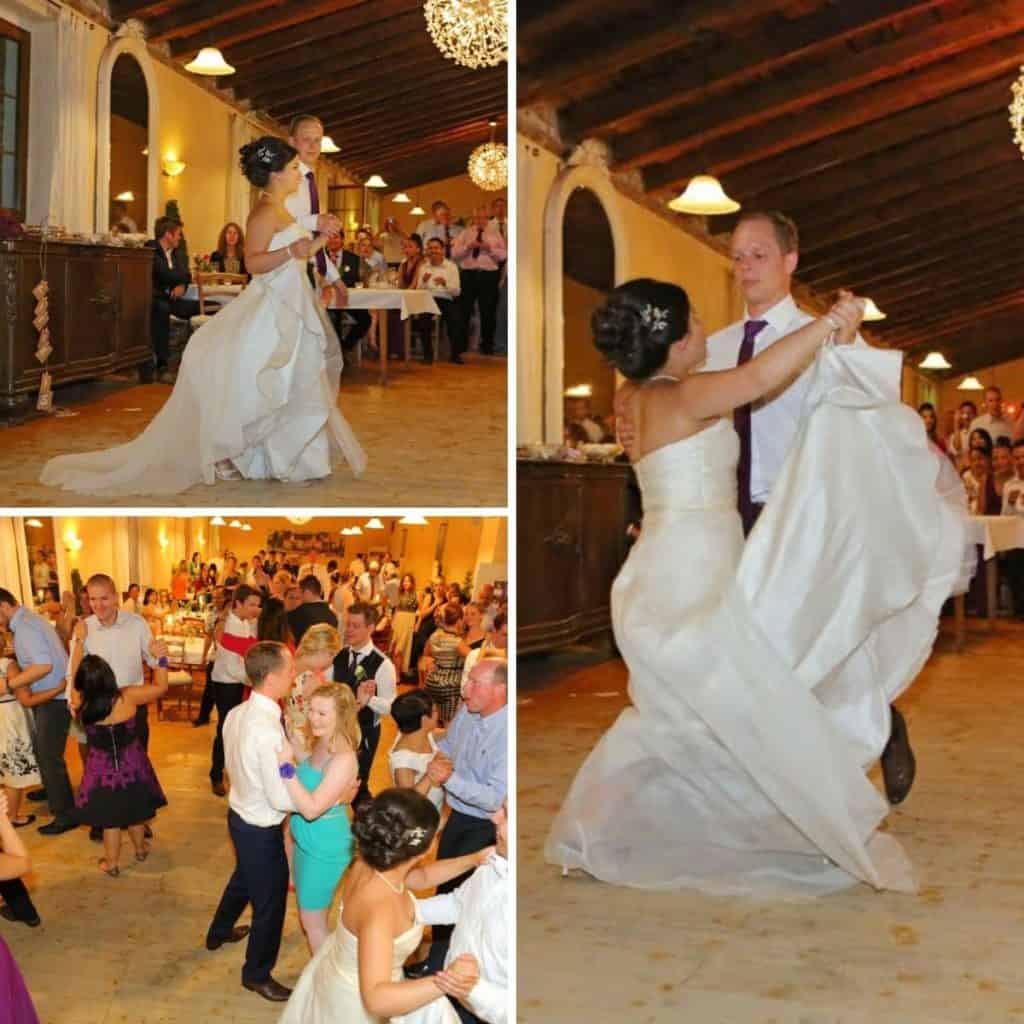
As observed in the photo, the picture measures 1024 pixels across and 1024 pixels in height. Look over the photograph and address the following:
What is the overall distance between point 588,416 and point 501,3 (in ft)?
6.85

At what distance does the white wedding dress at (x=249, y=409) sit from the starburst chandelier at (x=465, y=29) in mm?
3182

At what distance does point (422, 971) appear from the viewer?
321 cm

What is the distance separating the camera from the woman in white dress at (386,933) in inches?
92.9

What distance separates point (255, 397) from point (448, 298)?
9.03ft

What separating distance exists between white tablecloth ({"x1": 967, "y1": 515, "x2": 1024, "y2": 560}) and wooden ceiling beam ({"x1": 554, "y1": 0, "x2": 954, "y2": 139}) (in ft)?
8.05

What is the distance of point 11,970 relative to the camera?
104 inches

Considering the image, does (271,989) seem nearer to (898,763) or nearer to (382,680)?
(382,680)

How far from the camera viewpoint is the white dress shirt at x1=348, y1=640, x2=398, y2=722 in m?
3.71

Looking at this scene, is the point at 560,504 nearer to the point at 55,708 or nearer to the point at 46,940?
the point at 55,708

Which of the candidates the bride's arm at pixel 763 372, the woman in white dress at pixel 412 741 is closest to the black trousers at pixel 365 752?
the woman in white dress at pixel 412 741

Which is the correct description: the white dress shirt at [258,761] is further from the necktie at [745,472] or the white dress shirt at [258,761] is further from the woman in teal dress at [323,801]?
the necktie at [745,472]

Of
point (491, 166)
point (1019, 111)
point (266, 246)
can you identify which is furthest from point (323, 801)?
point (491, 166)

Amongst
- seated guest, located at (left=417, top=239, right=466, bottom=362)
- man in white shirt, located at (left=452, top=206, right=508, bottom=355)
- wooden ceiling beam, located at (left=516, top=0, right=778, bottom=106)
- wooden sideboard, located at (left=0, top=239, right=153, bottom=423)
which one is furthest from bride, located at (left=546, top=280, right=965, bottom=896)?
wooden ceiling beam, located at (left=516, top=0, right=778, bottom=106)

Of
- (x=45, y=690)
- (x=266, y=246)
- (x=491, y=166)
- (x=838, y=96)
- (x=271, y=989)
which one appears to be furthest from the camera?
(x=491, y=166)
